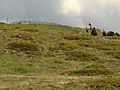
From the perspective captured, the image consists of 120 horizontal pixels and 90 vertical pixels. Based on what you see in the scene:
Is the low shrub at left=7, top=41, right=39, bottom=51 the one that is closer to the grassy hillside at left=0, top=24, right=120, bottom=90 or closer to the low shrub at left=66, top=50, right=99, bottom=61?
the grassy hillside at left=0, top=24, right=120, bottom=90

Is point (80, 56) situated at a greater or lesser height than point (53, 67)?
greater

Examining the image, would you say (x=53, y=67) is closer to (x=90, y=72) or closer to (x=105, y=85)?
(x=90, y=72)

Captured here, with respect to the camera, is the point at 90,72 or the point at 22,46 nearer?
the point at 90,72

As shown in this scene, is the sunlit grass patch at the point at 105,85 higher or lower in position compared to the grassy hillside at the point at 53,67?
higher

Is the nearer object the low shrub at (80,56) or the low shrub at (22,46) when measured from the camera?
the low shrub at (80,56)

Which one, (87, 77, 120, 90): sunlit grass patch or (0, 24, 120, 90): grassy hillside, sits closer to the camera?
(87, 77, 120, 90): sunlit grass patch

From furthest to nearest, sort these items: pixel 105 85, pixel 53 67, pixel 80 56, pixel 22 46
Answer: pixel 22 46 → pixel 80 56 → pixel 53 67 → pixel 105 85

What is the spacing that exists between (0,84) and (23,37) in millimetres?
27779

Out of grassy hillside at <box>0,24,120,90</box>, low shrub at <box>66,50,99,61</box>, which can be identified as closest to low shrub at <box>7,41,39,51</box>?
grassy hillside at <box>0,24,120,90</box>

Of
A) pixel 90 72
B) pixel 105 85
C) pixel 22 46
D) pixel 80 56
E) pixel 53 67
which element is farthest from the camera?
pixel 22 46

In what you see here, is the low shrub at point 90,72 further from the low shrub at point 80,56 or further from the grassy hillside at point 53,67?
the low shrub at point 80,56

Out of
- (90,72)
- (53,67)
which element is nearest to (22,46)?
(53,67)

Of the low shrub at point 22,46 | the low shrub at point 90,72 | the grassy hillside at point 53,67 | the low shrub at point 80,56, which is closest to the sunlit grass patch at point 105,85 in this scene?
the grassy hillside at point 53,67

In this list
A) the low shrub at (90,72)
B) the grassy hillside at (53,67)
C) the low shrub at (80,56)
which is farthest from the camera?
the low shrub at (80,56)
